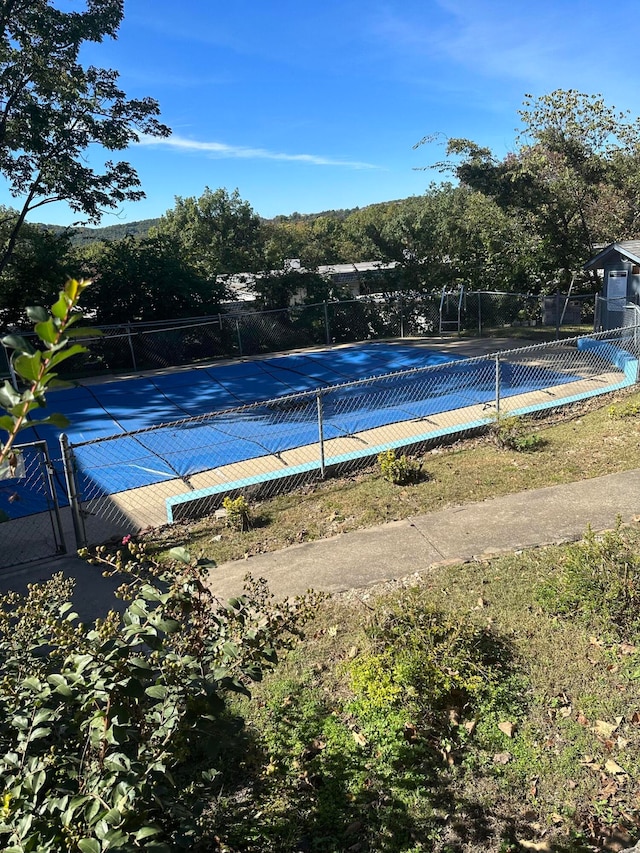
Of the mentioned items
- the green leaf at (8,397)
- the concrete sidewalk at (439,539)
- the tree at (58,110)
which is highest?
the tree at (58,110)

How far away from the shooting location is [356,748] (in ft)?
11.3

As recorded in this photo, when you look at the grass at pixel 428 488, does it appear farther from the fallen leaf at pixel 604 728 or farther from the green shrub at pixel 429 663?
the fallen leaf at pixel 604 728

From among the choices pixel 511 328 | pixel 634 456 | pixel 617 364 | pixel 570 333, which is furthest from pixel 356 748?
pixel 511 328

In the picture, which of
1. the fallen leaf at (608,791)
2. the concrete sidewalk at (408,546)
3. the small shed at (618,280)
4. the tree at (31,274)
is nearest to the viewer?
the fallen leaf at (608,791)

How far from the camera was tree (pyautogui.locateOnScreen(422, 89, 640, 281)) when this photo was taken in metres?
18.5

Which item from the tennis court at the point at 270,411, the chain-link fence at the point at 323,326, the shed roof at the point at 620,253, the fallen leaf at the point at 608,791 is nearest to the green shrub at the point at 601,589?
the fallen leaf at the point at 608,791

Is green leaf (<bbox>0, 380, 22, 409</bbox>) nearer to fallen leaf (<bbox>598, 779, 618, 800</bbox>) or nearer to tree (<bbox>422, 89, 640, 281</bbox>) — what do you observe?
fallen leaf (<bbox>598, 779, 618, 800</bbox>)

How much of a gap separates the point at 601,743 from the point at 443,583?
187cm

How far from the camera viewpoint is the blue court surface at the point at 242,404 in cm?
926

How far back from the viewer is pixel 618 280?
16078 mm

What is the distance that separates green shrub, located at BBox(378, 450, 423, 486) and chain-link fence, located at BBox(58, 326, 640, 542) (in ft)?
2.72

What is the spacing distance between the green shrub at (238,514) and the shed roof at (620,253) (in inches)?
520

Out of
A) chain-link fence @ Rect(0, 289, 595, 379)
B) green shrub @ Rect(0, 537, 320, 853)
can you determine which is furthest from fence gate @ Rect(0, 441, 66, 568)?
chain-link fence @ Rect(0, 289, 595, 379)

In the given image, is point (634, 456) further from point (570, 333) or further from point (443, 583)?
point (570, 333)
